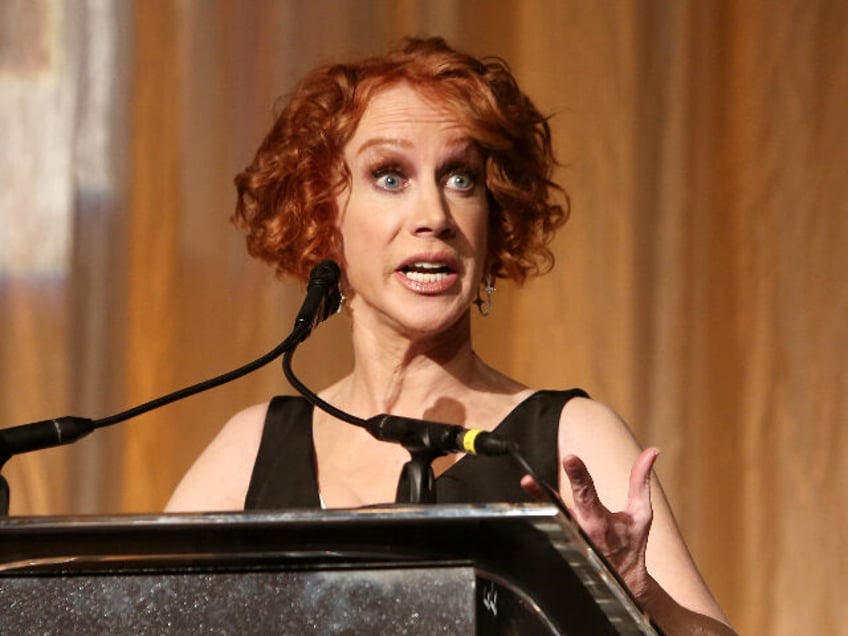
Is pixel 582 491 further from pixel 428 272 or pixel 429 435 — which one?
pixel 428 272

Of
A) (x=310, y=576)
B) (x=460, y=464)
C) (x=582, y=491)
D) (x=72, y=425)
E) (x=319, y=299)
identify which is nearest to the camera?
(x=310, y=576)

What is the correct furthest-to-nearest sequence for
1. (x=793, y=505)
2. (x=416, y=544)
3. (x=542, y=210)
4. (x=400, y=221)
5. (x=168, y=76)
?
(x=168, y=76) → (x=793, y=505) → (x=542, y=210) → (x=400, y=221) → (x=416, y=544)

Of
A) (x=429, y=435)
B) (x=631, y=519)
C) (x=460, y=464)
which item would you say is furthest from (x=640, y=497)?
(x=460, y=464)

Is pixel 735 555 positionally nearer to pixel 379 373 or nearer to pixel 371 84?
pixel 379 373

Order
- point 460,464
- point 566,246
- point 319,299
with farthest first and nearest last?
point 566,246
point 460,464
point 319,299

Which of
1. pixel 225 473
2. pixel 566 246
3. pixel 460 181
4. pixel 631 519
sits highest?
pixel 460 181

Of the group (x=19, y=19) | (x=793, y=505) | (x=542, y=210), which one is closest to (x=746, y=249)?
(x=793, y=505)

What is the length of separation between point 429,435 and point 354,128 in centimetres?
73

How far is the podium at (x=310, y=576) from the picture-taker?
775 mm

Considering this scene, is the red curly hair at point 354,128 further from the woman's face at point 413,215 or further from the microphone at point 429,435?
the microphone at point 429,435

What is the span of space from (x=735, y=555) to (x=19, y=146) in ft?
4.63

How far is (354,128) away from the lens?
1.63 meters

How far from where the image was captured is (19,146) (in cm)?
250

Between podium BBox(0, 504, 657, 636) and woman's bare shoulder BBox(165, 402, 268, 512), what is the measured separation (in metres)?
0.83
